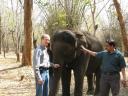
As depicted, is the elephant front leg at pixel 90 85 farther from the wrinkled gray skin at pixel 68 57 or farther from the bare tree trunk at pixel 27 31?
the bare tree trunk at pixel 27 31

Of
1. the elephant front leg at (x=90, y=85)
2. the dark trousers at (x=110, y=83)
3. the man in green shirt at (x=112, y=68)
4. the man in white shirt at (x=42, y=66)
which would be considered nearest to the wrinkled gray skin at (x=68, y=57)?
the man in white shirt at (x=42, y=66)

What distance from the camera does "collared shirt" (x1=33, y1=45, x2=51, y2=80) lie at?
31.4 ft

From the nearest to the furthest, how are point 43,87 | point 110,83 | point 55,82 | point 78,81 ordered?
1. point 110,83
2. point 43,87
3. point 55,82
4. point 78,81

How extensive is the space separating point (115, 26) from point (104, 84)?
59.0 m

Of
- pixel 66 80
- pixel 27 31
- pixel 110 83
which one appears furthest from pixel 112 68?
pixel 27 31

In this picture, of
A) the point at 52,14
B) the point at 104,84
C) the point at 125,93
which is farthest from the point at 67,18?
the point at 104,84

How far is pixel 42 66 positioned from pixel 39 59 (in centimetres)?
24

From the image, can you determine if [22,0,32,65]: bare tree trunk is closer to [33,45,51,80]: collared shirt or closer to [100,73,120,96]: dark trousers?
[33,45,51,80]: collared shirt

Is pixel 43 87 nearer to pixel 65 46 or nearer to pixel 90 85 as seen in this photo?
Result: pixel 65 46

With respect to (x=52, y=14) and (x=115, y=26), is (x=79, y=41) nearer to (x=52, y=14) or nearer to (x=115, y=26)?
(x=52, y=14)

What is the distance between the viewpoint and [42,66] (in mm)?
9820

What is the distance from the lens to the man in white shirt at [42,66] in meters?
9.56

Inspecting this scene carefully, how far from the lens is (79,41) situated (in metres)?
11.5

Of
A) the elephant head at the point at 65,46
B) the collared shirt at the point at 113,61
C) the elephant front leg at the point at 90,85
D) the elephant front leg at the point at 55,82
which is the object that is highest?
the elephant head at the point at 65,46
